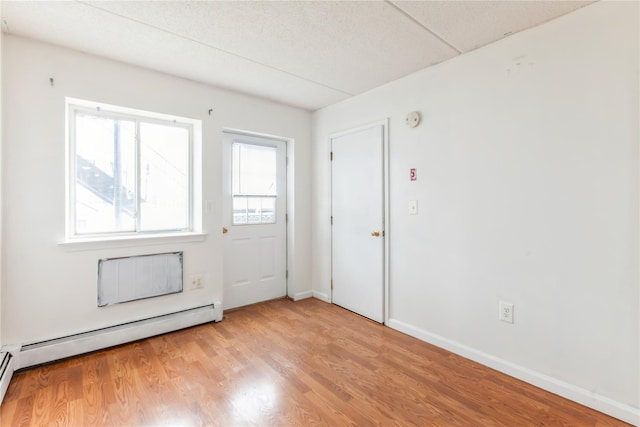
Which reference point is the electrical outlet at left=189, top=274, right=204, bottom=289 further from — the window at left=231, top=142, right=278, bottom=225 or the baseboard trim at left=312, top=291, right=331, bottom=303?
the baseboard trim at left=312, top=291, right=331, bottom=303

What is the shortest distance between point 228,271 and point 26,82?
2318mm

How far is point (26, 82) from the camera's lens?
2188mm

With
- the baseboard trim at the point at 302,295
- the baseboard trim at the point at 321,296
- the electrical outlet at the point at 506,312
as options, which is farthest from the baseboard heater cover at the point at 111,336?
the electrical outlet at the point at 506,312

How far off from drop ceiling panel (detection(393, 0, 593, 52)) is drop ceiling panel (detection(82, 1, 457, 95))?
0.11m

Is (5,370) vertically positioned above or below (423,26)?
below

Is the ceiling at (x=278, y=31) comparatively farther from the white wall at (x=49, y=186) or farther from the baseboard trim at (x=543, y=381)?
the baseboard trim at (x=543, y=381)

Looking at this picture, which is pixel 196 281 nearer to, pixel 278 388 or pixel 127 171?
pixel 127 171

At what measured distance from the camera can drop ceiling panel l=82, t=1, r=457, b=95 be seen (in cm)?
183

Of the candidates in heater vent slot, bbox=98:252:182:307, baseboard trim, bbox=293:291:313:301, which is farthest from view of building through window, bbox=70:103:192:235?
baseboard trim, bbox=293:291:313:301

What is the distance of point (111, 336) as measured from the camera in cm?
246

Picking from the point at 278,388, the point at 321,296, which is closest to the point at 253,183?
the point at 321,296

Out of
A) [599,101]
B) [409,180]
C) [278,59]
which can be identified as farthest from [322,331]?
[599,101]

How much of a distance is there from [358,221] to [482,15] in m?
2.03

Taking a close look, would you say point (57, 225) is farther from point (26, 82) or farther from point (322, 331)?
point (322, 331)
